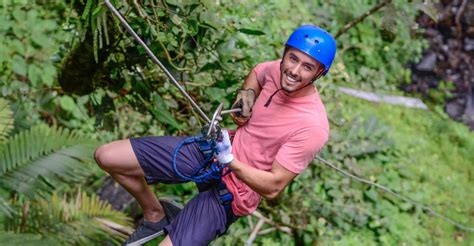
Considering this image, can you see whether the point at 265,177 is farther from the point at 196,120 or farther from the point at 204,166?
the point at 196,120

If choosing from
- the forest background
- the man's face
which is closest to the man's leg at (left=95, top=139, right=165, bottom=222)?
the forest background

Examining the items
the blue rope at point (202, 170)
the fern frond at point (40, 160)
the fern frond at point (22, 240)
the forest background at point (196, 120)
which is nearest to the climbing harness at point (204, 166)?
the blue rope at point (202, 170)

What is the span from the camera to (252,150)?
286 centimetres

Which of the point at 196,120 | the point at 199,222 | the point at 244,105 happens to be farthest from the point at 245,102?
the point at 196,120

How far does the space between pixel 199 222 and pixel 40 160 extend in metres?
1.76

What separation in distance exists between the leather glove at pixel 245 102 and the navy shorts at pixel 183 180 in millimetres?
295

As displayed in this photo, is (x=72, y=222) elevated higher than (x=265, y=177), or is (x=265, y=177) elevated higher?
(x=265, y=177)

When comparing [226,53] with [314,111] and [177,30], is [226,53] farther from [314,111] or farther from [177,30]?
[314,111]

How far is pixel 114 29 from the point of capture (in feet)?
9.87

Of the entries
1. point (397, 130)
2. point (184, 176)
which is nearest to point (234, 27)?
point (184, 176)

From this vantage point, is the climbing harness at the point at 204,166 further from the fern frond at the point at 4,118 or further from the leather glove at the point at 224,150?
the fern frond at the point at 4,118

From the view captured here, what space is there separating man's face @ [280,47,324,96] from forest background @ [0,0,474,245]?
432 millimetres

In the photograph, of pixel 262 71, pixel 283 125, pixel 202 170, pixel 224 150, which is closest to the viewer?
pixel 224 150

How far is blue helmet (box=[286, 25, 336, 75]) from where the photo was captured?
261 cm
